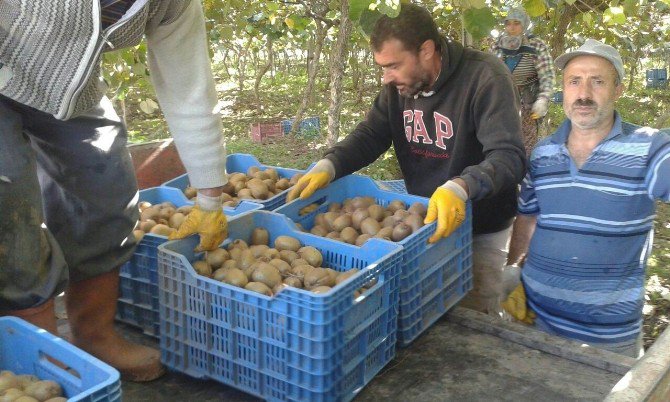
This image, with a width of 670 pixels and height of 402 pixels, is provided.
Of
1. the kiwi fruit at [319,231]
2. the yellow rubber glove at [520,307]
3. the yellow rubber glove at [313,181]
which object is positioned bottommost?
the yellow rubber glove at [520,307]

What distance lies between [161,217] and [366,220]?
3.20 feet

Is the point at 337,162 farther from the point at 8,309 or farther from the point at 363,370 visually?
the point at 8,309

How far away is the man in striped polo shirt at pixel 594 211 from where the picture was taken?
246cm

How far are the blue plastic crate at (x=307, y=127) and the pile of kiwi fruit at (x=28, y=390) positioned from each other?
31.1 ft

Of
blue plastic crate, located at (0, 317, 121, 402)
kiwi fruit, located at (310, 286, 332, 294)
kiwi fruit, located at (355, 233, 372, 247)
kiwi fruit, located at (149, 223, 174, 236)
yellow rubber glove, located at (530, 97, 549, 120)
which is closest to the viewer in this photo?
blue plastic crate, located at (0, 317, 121, 402)

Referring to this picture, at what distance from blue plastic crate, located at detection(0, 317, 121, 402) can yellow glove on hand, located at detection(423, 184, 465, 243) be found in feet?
4.28

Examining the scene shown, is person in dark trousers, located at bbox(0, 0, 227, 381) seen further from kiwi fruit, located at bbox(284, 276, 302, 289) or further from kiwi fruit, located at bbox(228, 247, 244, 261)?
kiwi fruit, located at bbox(284, 276, 302, 289)

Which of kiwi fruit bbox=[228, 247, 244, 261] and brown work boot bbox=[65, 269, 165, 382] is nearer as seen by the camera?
brown work boot bbox=[65, 269, 165, 382]

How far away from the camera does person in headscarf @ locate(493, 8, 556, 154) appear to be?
254 inches

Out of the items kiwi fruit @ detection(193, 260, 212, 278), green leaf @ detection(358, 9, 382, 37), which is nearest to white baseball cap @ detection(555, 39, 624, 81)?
green leaf @ detection(358, 9, 382, 37)

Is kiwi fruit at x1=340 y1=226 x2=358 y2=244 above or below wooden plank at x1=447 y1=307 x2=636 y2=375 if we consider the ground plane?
above

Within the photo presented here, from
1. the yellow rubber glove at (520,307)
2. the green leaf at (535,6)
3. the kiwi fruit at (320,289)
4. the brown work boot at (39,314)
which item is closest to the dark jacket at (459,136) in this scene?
the yellow rubber glove at (520,307)

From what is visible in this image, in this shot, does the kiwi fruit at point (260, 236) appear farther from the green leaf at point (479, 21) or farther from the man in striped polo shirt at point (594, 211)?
the green leaf at point (479, 21)

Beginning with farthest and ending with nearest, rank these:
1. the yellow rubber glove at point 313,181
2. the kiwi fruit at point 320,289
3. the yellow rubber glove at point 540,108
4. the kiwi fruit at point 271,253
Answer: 1. the yellow rubber glove at point 540,108
2. the yellow rubber glove at point 313,181
3. the kiwi fruit at point 271,253
4. the kiwi fruit at point 320,289
